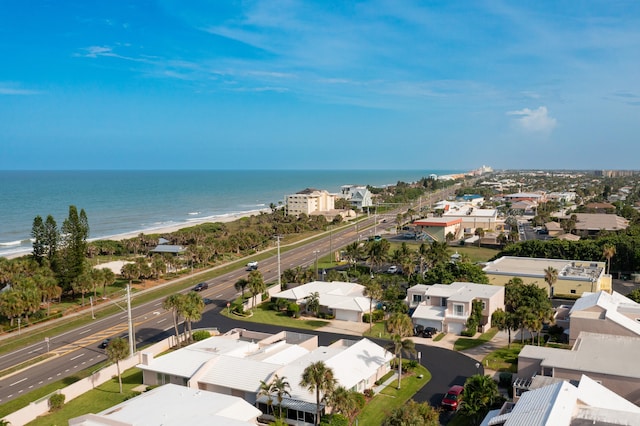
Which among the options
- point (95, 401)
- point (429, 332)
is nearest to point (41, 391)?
point (95, 401)

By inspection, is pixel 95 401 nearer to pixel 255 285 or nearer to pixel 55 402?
pixel 55 402

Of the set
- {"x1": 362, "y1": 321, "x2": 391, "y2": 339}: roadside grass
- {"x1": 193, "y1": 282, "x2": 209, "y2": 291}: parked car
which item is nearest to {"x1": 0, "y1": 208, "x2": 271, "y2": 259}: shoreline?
{"x1": 193, "y1": 282, "x2": 209, "y2": 291}: parked car

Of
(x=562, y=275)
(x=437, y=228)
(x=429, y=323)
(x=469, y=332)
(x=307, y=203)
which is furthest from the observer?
(x=307, y=203)

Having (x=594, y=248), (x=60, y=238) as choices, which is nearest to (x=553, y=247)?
(x=594, y=248)

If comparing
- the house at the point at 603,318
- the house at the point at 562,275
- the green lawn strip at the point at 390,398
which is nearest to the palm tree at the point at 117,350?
the green lawn strip at the point at 390,398

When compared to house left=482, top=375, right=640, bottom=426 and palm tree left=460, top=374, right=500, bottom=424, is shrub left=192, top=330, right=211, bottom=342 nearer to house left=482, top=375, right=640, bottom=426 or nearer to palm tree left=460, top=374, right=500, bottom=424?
palm tree left=460, top=374, right=500, bottom=424
